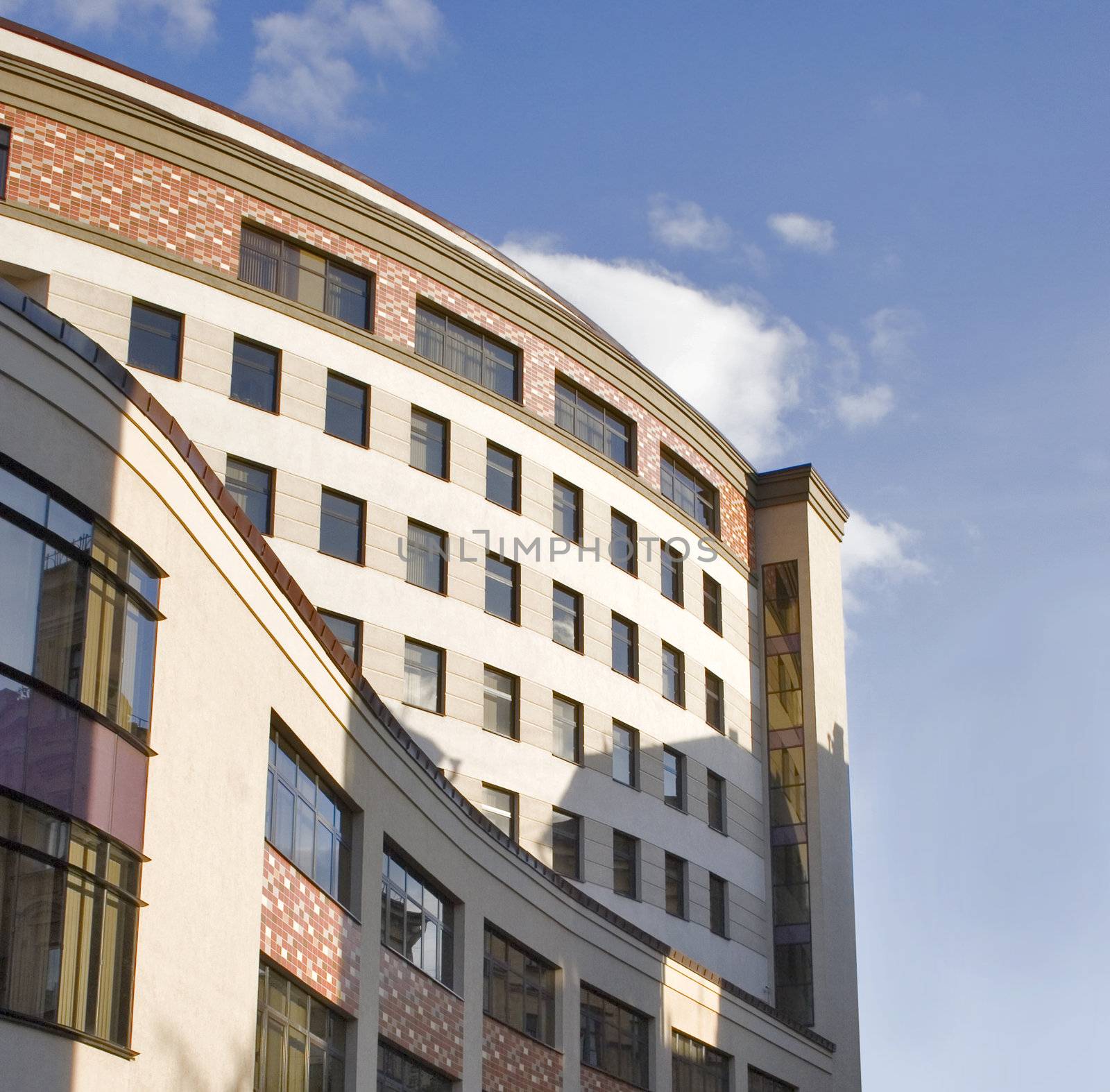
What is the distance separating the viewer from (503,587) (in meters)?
43.5

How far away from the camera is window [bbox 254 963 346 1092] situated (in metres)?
21.3

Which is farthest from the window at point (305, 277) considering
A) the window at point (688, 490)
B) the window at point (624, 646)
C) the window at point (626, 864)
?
the window at point (626, 864)

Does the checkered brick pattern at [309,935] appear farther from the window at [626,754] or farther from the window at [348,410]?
the window at [626,754]

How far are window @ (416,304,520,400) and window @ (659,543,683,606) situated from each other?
255 inches

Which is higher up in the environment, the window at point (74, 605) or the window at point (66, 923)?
the window at point (74, 605)

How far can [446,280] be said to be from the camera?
44312 millimetres

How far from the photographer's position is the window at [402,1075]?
83.6ft

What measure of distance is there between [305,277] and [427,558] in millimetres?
7144

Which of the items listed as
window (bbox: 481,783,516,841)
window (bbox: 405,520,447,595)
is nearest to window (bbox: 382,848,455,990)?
window (bbox: 481,783,516,841)

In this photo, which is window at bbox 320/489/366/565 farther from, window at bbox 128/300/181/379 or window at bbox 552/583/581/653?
window at bbox 552/583/581/653

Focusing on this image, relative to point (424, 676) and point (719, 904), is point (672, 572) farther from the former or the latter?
point (424, 676)

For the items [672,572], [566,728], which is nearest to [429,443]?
[566,728]

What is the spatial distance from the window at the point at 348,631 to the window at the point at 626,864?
8962 millimetres

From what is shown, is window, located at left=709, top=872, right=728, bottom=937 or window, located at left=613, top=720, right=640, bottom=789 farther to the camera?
window, located at left=709, top=872, right=728, bottom=937
